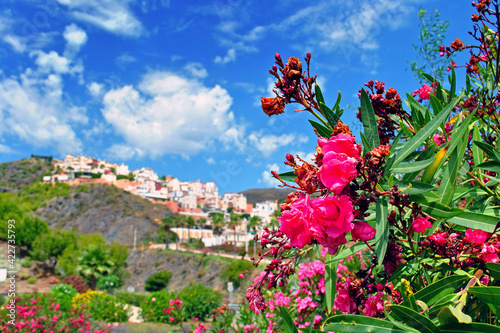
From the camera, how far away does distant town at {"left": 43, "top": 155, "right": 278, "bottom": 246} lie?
60.4 meters

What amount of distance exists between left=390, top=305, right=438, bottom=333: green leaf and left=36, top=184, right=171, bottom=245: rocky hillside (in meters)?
51.4

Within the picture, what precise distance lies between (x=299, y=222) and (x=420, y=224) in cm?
35

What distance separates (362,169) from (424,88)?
1.30m

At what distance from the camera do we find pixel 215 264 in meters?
37.1

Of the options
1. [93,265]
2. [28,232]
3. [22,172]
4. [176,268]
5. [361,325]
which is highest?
[22,172]

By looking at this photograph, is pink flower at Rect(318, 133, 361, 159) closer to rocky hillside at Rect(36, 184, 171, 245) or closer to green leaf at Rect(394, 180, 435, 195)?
green leaf at Rect(394, 180, 435, 195)

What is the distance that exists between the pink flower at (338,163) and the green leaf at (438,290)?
31cm

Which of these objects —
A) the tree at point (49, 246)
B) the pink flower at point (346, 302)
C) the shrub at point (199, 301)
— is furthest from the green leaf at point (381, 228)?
the tree at point (49, 246)

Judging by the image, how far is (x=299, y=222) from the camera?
2.39ft

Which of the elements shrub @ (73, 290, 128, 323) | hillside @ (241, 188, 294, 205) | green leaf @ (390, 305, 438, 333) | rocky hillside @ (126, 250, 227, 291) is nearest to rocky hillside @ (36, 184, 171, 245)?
rocky hillside @ (126, 250, 227, 291)

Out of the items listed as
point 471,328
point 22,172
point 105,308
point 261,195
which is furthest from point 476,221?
point 261,195

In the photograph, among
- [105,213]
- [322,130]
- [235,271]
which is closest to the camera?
[322,130]

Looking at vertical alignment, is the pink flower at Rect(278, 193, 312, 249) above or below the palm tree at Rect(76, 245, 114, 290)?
above

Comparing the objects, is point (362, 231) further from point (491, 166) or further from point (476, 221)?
point (491, 166)
